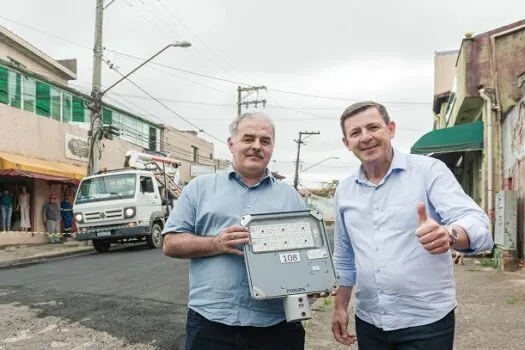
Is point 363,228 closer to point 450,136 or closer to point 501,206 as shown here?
point 501,206

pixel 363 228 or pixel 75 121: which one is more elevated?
pixel 75 121

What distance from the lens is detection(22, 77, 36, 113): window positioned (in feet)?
63.6

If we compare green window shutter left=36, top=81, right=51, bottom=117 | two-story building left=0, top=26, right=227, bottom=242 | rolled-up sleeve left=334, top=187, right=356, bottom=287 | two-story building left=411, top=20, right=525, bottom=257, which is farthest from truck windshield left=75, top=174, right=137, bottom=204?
rolled-up sleeve left=334, top=187, right=356, bottom=287

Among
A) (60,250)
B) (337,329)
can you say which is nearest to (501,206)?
(337,329)

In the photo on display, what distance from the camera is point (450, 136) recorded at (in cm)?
1267

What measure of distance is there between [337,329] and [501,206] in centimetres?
857

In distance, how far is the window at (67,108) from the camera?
72.8 feet

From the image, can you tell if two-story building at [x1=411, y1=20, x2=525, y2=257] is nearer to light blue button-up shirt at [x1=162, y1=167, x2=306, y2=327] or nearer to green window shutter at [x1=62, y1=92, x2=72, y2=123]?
light blue button-up shirt at [x1=162, y1=167, x2=306, y2=327]

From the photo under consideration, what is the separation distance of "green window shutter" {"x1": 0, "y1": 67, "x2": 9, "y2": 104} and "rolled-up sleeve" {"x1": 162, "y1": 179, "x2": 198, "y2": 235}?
17.7 meters

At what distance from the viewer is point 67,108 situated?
73.7 ft

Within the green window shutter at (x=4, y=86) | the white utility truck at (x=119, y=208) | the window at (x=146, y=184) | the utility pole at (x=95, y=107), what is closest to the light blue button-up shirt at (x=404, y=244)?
the white utility truck at (x=119, y=208)

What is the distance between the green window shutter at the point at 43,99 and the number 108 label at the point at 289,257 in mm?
20019

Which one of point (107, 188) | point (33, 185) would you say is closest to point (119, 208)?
point (107, 188)

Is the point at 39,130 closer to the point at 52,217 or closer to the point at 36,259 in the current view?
the point at 52,217
